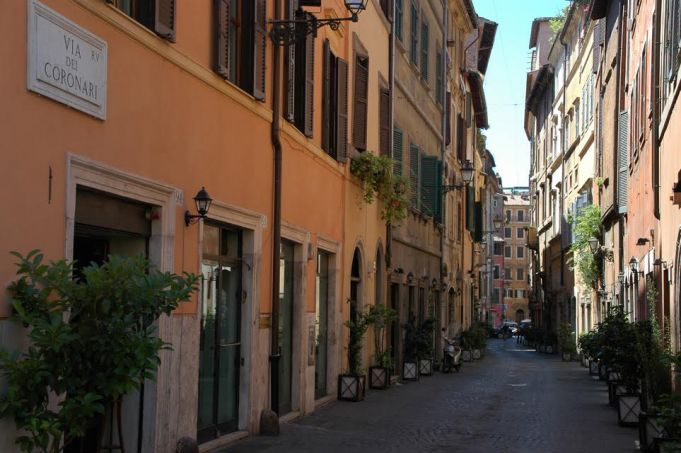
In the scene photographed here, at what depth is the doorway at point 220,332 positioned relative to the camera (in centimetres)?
1164

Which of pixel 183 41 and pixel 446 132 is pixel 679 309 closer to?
pixel 183 41

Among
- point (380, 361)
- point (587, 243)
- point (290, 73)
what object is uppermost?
point (290, 73)

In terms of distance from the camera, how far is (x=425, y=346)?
1021 inches

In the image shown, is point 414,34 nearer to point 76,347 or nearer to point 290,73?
point 290,73

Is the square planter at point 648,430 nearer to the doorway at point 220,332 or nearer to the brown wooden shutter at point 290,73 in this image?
the doorway at point 220,332

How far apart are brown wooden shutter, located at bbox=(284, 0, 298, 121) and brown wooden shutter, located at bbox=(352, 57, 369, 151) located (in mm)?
4538

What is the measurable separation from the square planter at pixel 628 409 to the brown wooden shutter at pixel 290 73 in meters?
6.22

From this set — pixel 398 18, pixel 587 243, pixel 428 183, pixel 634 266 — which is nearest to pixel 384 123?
pixel 398 18

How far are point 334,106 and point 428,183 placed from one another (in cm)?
1147

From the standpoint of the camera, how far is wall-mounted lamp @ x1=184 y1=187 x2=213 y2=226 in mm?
10555

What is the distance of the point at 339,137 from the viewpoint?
18.1 meters

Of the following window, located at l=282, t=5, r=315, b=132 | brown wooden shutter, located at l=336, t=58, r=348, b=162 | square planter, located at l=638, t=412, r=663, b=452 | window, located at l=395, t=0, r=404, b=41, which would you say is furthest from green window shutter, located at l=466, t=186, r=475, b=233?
square planter, located at l=638, t=412, r=663, b=452

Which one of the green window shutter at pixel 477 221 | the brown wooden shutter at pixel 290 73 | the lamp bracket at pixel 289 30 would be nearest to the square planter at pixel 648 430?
the brown wooden shutter at pixel 290 73

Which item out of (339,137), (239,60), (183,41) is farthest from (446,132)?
(183,41)
